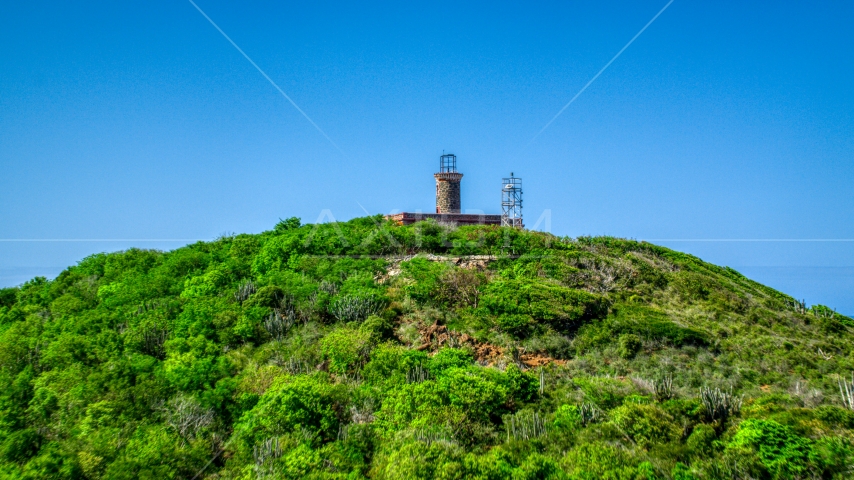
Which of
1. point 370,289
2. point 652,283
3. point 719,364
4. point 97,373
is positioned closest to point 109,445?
point 97,373

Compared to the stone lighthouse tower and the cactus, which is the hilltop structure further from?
the cactus

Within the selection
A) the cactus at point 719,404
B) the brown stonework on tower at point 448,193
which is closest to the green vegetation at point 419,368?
the cactus at point 719,404

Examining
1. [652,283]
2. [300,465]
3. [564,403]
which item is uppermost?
[652,283]

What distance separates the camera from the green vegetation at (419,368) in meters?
13.7

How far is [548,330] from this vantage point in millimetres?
20766

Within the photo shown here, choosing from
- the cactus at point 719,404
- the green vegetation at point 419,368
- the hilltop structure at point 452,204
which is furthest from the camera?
the hilltop structure at point 452,204

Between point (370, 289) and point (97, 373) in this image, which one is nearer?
point (97, 373)

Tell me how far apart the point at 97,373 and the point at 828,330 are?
2507cm

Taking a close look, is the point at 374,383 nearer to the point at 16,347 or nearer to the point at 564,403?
the point at 564,403

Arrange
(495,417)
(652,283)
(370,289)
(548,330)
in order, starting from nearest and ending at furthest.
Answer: (495,417) → (548,330) → (370,289) → (652,283)

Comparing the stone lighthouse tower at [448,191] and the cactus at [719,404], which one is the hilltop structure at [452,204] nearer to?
the stone lighthouse tower at [448,191]

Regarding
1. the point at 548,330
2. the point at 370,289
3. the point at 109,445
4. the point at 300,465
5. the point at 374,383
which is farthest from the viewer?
the point at 370,289

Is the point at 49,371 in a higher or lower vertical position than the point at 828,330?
lower

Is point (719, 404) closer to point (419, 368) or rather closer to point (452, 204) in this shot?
point (419, 368)
